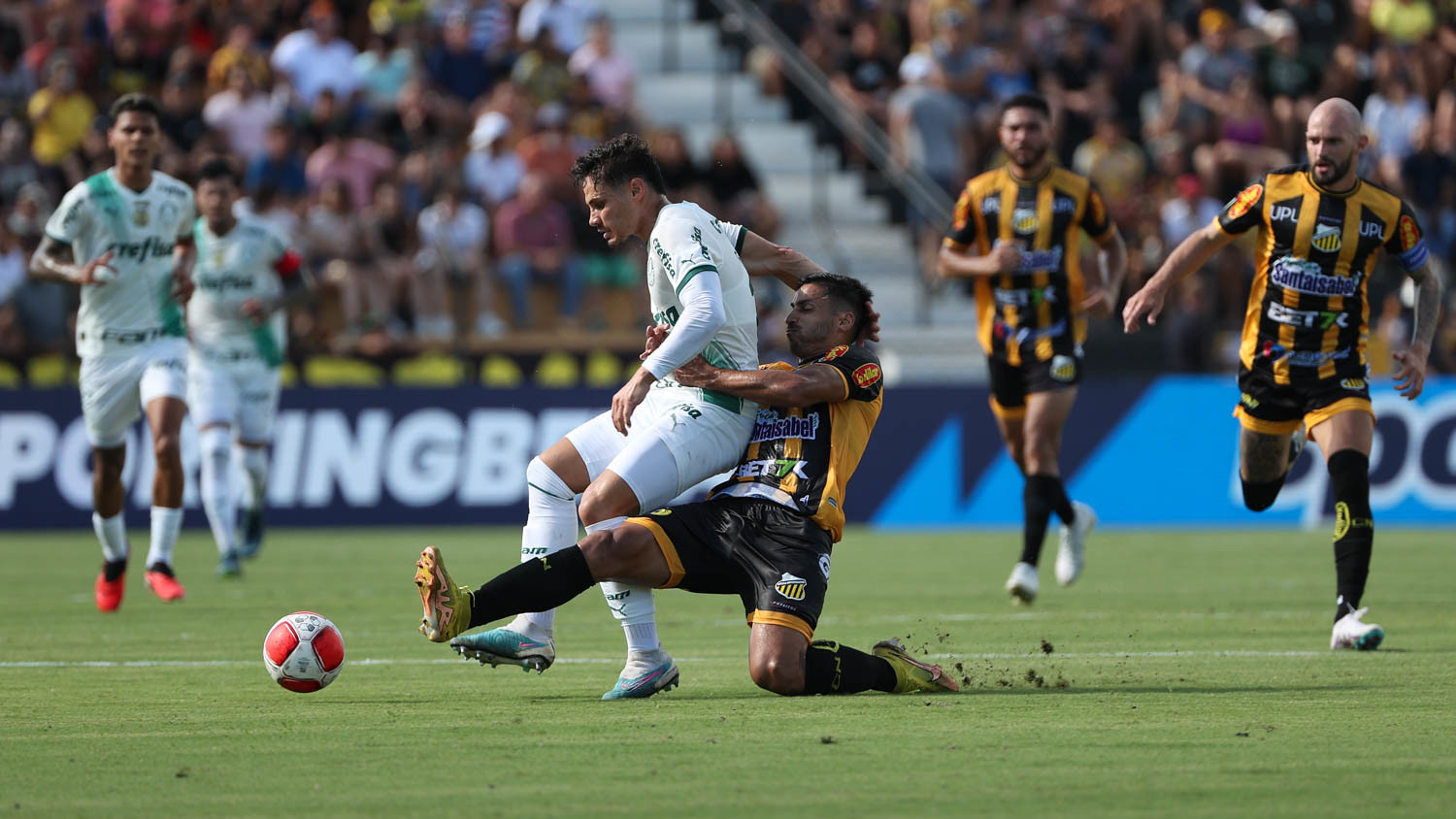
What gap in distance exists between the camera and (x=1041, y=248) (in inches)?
470

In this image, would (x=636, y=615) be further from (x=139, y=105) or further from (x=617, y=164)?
(x=139, y=105)

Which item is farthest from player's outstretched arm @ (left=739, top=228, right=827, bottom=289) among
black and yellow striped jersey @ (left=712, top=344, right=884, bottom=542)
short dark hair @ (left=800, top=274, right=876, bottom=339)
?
black and yellow striped jersey @ (left=712, top=344, right=884, bottom=542)

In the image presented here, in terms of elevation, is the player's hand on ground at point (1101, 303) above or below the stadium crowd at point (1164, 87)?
below

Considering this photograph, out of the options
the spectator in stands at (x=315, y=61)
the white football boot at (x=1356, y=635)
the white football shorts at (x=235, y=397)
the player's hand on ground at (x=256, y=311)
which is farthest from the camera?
the spectator in stands at (x=315, y=61)

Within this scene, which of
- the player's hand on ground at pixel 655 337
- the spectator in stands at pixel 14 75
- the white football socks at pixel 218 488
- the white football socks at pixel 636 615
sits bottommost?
the white football socks at pixel 636 615

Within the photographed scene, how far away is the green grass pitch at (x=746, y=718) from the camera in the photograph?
5.13 meters

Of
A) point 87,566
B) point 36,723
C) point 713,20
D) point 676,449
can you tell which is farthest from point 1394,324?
point 36,723

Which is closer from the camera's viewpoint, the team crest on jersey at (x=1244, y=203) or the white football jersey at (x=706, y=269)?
the white football jersey at (x=706, y=269)

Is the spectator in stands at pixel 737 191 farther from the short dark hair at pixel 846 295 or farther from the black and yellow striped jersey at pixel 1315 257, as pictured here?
the short dark hair at pixel 846 295

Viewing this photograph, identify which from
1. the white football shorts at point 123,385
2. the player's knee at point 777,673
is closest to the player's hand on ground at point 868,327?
the player's knee at point 777,673

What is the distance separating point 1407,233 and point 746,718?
4585mm

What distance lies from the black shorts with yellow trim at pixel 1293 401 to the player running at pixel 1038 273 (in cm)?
207

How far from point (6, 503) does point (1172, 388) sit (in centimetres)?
1142

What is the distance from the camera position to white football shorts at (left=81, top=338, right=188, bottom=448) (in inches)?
452
